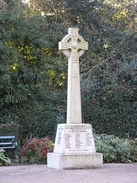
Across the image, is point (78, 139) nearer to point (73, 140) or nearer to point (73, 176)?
point (73, 140)

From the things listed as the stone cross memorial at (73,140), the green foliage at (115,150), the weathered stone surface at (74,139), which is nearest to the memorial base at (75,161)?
the stone cross memorial at (73,140)

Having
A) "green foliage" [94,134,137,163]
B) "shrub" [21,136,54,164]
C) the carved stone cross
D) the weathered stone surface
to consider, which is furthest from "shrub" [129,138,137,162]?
the carved stone cross

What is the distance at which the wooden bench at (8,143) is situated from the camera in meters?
15.5

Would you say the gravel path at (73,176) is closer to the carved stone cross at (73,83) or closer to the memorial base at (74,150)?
the memorial base at (74,150)

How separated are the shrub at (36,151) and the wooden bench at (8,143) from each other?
1329mm

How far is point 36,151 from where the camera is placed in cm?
1382

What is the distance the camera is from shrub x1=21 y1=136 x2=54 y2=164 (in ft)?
44.7

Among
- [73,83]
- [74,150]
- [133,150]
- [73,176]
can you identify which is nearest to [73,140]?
[74,150]

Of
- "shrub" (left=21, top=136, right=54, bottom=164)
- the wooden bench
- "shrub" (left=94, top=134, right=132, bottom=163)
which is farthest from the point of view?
the wooden bench

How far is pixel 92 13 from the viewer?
20578mm

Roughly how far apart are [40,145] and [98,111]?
4.29 metres

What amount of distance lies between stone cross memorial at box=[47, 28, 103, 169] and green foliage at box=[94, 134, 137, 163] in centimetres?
222

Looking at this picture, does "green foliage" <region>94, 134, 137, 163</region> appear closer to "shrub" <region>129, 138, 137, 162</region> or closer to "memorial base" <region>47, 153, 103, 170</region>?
"shrub" <region>129, 138, 137, 162</region>

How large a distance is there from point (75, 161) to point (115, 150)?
9.92 feet
